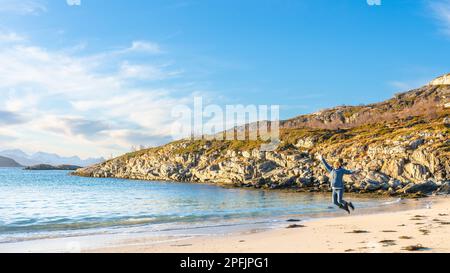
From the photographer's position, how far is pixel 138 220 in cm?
3441

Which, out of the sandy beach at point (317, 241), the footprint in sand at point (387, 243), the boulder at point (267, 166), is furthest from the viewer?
the boulder at point (267, 166)

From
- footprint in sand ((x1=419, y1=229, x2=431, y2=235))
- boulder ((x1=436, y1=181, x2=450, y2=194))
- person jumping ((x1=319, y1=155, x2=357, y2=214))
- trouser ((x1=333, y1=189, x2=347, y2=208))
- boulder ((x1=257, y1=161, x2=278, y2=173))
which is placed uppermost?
boulder ((x1=257, y1=161, x2=278, y2=173))

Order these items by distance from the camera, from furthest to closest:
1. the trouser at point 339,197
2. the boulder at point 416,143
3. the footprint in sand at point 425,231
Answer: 1. the boulder at point 416,143
2. the trouser at point 339,197
3. the footprint in sand at point 425,231

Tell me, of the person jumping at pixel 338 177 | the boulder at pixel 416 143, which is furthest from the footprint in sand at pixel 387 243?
the boulder at pixel 416 143

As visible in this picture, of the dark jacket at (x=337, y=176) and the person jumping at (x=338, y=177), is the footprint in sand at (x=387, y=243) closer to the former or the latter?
the person jumping at (x=338, y=177)

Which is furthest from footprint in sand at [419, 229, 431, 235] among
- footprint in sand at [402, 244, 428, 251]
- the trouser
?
footprint in sand at [402, 244, 428, 251]

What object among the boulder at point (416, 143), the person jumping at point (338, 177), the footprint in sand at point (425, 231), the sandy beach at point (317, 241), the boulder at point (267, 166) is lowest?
the sandy beach at point (317, 241)

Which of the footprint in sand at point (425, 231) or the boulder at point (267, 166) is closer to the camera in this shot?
the footprint in sand at point (425, 231)

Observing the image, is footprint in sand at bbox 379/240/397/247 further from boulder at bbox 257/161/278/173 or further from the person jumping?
boulder at bbox 257/161/278/173

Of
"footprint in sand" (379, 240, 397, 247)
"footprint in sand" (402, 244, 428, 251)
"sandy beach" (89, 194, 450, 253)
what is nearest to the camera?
"footprint in sand" (402, 244, 428, 251)

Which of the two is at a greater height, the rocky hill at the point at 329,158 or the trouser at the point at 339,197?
the rocky hill at the point at 329,158
